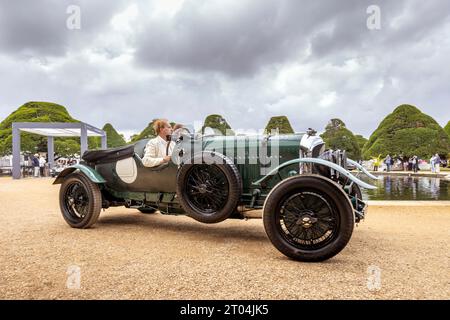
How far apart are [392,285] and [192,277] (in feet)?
5.38

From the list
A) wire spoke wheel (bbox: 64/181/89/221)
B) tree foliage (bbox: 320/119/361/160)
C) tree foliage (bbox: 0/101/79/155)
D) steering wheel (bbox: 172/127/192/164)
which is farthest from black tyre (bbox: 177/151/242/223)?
tree foliage (bbox: 0/101/79/155)

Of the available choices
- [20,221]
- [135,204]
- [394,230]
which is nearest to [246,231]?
[135,204]

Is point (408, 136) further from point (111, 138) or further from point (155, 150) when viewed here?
point (111, 138)

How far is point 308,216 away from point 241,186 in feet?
2.95

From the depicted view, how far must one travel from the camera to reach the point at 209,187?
3.71 m

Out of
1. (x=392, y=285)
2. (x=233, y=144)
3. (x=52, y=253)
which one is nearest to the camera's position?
(x=392, y=285)

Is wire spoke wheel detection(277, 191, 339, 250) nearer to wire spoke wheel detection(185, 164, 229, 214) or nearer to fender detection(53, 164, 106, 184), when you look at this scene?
wire spoke wheel detection(185, 164, 229, 214)

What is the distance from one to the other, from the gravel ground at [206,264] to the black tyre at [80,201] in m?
0.19

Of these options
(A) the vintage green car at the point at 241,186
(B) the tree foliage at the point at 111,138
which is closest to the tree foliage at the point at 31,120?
(B) the tree foliage at the point at 111,138

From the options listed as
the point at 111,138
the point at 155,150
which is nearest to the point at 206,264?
the point at 155,150

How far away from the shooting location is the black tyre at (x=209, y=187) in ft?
11.5

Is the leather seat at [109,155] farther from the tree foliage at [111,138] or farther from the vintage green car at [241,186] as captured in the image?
the tree foliage at [111,138]

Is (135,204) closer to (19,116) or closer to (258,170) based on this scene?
(258,170)
